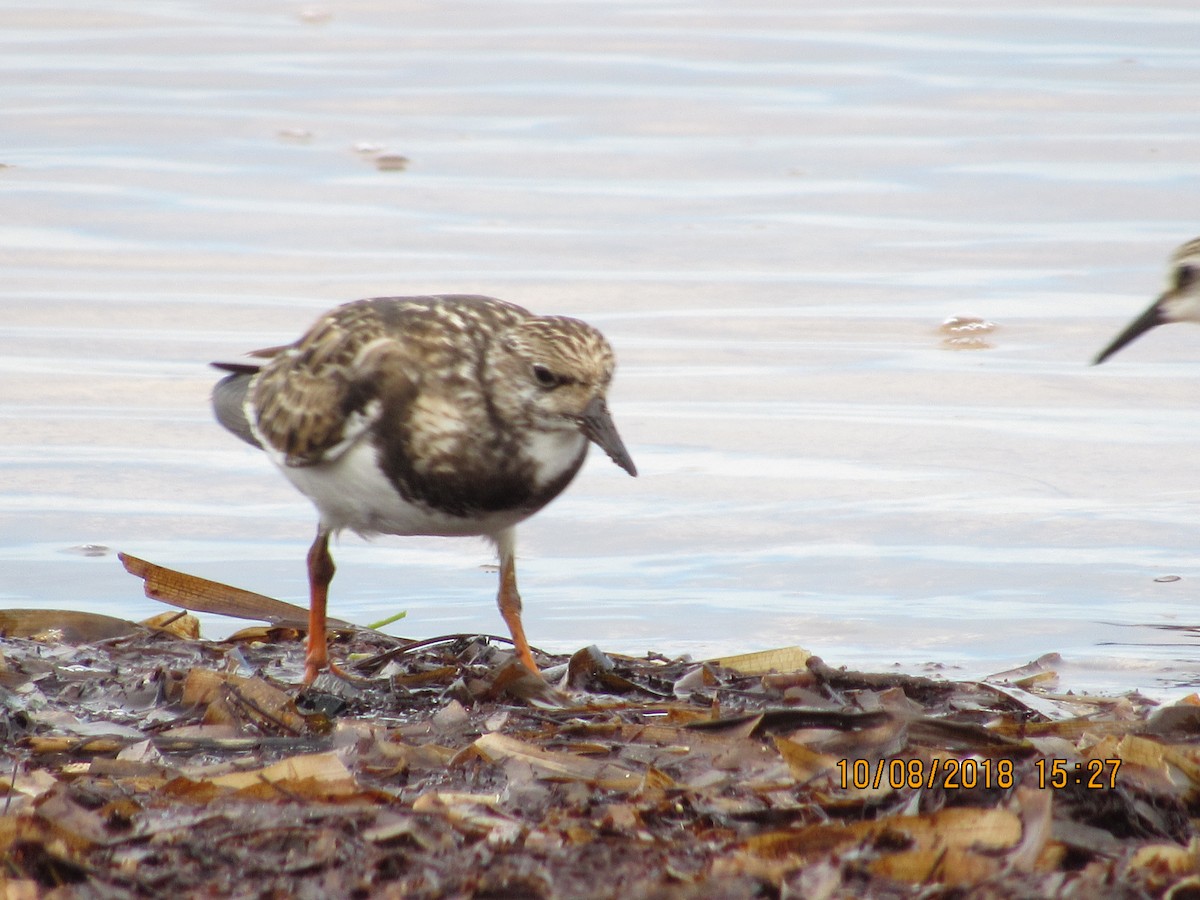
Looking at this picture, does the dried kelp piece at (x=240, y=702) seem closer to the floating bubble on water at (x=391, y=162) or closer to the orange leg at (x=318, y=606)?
the orange leg at (x=318, y=606)

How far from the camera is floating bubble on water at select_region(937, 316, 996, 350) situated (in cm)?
944

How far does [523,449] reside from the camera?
4.79 metres

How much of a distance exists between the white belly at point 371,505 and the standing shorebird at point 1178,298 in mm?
2428

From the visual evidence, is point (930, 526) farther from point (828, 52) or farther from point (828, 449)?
point (828, 52)

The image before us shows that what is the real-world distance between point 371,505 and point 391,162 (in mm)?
8576

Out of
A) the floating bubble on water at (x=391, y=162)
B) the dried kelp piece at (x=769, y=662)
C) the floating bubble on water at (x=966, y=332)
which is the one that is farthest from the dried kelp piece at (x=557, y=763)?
the floating bubble on water at (x=391, y=162)

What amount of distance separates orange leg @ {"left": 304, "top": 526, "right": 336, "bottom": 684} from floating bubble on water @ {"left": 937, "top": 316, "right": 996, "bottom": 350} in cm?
473

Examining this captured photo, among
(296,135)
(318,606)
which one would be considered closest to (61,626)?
(318,606)

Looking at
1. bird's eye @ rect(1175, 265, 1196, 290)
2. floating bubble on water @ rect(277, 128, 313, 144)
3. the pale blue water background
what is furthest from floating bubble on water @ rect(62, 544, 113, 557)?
floating bubble on water @ rect(277, 128, 313, 144)

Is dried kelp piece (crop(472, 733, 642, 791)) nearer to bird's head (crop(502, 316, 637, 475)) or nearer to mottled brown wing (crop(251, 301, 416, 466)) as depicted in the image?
bird's head (crop(502, 316, 637, 475))

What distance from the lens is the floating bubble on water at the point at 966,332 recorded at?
Answer: 9.44 metres

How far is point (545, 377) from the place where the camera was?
474 centimetres

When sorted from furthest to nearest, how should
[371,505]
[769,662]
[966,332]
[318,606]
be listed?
[966,332] < [318,606] < [769,662] < [371,505]

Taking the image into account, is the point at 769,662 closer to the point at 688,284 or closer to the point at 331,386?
the point at 331,386
